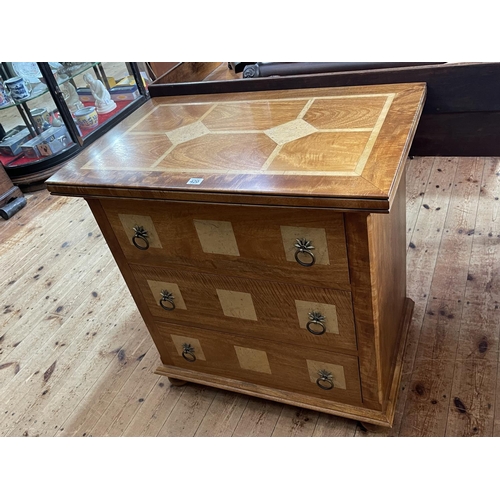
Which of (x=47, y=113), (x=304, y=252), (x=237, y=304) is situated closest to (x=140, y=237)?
(x=237, y=304)

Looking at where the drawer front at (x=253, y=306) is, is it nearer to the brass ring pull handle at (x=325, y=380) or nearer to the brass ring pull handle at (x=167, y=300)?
the brass ring pull handle at (x=167, y=300)

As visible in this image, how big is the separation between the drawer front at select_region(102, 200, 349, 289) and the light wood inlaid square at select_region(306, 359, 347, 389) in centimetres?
29

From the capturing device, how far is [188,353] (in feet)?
4.70

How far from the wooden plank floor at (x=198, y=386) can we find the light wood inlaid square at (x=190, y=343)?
0.18m

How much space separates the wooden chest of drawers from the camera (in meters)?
0.93

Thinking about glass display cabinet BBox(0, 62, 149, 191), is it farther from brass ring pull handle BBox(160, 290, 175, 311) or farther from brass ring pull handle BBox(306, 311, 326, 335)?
brass ring pull handle BBox(306, 311, 326, 335)

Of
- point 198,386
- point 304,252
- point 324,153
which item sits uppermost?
point 324,153

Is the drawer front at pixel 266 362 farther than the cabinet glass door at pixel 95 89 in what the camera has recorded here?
No

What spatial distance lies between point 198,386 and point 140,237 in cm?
62

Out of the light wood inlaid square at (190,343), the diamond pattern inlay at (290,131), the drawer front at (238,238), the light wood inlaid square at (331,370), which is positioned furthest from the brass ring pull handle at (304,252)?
the light wood inlaid square at (190,343)

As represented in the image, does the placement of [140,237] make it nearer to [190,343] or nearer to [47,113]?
[190,343]

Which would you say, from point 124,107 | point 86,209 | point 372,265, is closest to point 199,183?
point 372,265

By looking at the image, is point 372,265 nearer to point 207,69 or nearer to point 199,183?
point 199,183

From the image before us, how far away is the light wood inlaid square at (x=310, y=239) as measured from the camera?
0.96 metres
